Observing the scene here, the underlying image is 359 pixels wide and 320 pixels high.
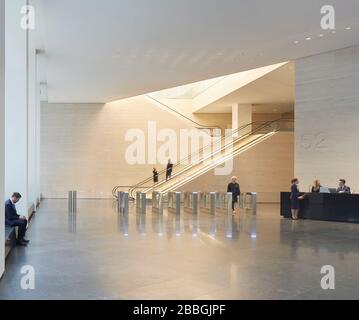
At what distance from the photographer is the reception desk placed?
47.8 feet

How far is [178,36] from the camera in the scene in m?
15.0

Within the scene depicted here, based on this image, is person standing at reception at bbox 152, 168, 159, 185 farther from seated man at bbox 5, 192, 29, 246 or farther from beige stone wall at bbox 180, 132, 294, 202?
seated man at bbox 5, 192, 29, 246

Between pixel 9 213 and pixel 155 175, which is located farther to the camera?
pixel 155 175

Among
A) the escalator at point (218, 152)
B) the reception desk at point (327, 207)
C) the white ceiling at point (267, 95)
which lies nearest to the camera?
the reception desk at point (327, 207)

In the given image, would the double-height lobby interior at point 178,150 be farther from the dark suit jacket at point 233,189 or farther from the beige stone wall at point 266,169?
the dark suit jacket at point 233,189

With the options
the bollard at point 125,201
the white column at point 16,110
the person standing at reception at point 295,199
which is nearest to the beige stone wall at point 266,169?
the bollard at point 125,201

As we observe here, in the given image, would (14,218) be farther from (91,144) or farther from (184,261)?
(91,144)

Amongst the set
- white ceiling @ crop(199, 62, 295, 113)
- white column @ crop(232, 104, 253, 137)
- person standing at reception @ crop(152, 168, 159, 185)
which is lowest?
person standing at reception @ crop(152, 168, 159, 185)

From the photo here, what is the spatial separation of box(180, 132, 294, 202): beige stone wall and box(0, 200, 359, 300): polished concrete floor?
11725 millimetres

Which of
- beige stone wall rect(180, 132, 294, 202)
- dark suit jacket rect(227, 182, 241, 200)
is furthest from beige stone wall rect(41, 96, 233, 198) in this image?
dark suit jacket rect(227, 182, 241, 200)

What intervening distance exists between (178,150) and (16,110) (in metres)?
18.8

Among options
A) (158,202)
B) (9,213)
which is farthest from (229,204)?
(9,213)

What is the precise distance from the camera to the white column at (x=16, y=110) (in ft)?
40.4

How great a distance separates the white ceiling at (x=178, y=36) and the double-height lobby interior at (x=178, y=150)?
0.28ft
